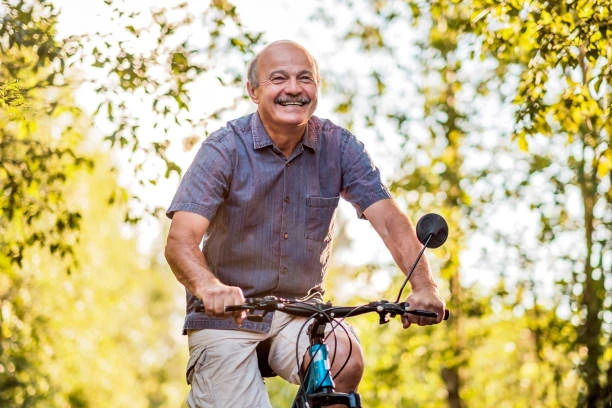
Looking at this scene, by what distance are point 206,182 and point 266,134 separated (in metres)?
0.47

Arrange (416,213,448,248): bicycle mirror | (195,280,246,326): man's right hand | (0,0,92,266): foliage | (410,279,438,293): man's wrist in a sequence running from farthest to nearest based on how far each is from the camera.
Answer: (0,0,92,266): foliage < (410,279,438,293): man's wrist < (416,213,448,248): bicycle mirror < (195,280,246,326): man's right hand

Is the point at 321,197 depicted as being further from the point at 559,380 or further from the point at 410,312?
the point at 559,380

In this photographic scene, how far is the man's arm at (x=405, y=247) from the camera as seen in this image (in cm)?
431

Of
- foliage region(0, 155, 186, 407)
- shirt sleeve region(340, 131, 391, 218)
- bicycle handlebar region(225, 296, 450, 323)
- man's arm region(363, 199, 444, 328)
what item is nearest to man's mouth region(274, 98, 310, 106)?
shirt sleeve region(340, 131, 391, 218)

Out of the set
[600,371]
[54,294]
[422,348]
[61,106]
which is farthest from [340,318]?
[54,294]

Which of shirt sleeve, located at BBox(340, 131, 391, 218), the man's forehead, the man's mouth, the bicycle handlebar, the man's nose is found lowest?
the bicycle handlebar

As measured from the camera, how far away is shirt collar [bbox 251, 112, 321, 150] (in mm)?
4805

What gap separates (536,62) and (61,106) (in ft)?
11.6

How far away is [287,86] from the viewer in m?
4.75

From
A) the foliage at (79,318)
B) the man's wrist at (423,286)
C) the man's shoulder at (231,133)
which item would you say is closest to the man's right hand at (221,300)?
the man's wrist at (423,286)

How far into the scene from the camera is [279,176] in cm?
481

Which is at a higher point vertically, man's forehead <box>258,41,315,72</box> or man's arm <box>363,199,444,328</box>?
man's forehead <box>258,41,315,72</box>

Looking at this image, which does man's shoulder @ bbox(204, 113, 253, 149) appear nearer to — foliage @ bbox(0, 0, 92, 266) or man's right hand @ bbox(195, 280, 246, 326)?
man's right hand @ bbox(195, 280, 246, 326)

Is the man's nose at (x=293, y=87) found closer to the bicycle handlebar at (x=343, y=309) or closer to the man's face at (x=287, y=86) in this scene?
the man's face at (x=287, y=86)
